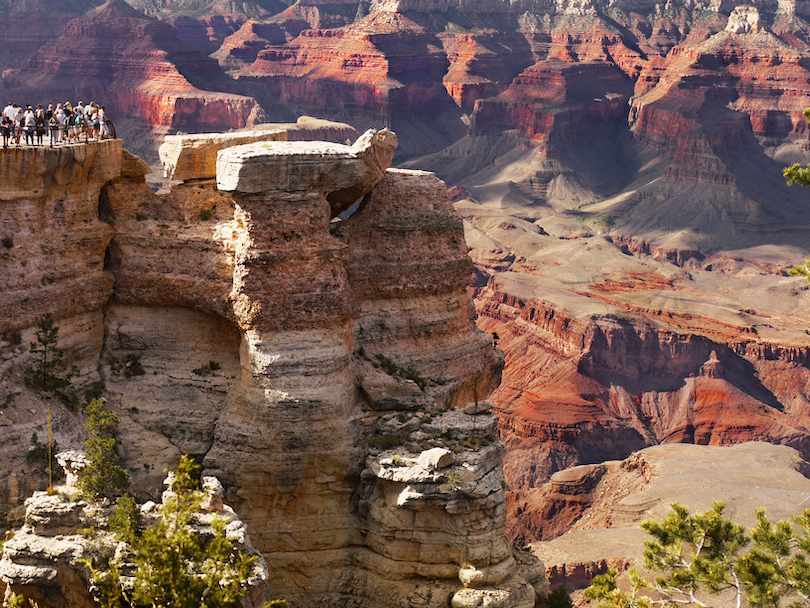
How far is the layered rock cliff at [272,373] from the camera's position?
38188 mm

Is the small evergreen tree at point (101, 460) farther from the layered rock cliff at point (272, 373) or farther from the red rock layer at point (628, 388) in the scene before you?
the red rock layer at point (628, 388)

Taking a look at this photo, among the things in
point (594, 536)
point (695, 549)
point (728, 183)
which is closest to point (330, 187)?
point (695, 549)

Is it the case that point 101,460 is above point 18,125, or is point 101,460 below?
below

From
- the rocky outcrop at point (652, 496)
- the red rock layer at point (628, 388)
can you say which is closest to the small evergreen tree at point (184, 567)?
the rocky outcrop at point (652, 496)

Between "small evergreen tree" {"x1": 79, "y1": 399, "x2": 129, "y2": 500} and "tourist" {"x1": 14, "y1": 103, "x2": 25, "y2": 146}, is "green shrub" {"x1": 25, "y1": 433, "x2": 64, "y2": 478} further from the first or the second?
"tourist" {"x1": 14, "y1": 103, "x2": 25, "y2": 146}

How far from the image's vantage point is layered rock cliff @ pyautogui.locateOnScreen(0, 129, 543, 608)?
38188mm

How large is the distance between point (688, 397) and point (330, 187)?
84668 millimetres

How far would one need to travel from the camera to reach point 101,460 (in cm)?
3603

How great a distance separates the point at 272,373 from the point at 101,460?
21.6 ft

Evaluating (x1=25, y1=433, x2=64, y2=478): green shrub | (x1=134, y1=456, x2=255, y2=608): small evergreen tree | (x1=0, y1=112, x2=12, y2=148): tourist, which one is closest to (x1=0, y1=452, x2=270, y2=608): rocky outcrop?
(x1=134, y1=456, x2=255, y2=608): small evergreen tree

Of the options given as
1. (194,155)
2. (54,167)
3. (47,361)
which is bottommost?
(47,361)

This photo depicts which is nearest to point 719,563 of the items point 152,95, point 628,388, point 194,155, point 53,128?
point 194,155

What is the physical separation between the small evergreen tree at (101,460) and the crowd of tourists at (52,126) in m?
9.81

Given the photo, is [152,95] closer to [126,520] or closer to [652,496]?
[652,496]
